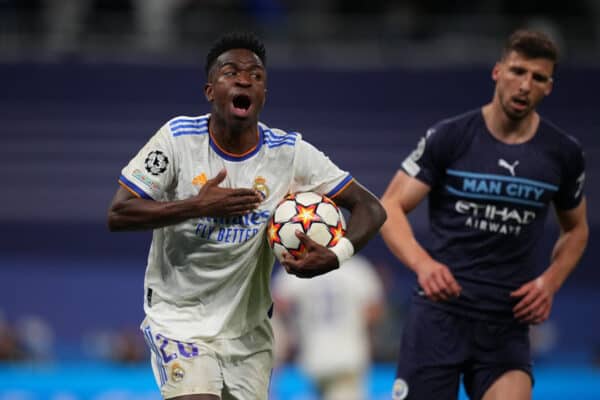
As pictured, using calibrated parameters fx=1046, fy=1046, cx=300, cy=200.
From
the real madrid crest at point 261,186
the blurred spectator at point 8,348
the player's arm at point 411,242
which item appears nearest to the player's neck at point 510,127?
the player's arm at point 411,242

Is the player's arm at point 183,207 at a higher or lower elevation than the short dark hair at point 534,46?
lower

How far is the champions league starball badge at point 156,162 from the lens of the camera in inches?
185

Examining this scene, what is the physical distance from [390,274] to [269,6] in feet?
12.7

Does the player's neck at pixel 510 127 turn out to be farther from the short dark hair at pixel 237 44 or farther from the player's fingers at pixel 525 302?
the short dark hair at pixel 237 44

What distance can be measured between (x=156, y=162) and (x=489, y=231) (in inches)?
73.4

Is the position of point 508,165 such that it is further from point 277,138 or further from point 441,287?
point 277,138

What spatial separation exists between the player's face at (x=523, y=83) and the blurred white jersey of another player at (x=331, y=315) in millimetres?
3483

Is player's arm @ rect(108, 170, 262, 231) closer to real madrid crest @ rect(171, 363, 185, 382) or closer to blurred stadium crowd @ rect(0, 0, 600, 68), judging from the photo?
real madrid crest @ rect(171, 363, 185, 382)

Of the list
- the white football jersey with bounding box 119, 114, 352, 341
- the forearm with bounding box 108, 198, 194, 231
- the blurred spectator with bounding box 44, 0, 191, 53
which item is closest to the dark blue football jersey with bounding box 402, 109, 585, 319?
the white football jersey with bounding box 119, 114, 352, 341

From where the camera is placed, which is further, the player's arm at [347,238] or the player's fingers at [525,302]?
the player's fingers at [525,302]

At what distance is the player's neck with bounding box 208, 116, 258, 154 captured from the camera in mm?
4855

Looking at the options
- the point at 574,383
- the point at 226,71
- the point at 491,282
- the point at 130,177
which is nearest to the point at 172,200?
the point at 130,177

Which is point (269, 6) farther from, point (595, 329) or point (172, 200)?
point (172, 200)

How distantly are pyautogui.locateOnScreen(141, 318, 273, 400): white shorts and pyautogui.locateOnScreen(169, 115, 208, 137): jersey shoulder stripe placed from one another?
912 millimetres
